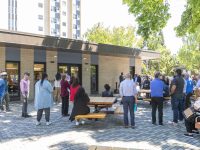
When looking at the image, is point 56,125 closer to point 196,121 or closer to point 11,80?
point 196,121

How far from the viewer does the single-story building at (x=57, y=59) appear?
18438mm

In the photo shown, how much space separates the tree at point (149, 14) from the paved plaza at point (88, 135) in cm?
725

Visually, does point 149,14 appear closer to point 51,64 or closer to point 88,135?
point 51,64

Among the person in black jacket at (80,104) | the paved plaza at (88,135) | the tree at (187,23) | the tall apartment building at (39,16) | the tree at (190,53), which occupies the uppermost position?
the tall apartment building at (39,16)

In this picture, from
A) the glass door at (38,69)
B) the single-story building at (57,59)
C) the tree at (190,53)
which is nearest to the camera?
the single-story building at (57,59)

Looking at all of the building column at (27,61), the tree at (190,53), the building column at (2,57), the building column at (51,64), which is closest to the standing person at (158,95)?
the building column at (2,57)

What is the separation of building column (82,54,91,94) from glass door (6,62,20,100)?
20.7ft

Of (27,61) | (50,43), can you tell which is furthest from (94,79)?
(50,43)

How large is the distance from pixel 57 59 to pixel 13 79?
388 centimetres

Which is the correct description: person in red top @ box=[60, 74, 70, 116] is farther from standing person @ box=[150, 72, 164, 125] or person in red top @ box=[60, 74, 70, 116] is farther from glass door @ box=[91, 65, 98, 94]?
glass door @ box=[91, 65, 98, 94]

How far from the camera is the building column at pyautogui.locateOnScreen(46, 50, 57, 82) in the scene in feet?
71.8

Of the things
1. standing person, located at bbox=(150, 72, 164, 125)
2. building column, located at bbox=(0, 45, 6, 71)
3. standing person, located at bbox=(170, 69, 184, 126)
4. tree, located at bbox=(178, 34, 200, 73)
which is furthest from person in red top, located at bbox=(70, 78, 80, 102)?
tree, located at bbox=(178, 34, 200, 73)

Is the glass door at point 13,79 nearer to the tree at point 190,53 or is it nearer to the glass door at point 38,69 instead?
the glass door at point 38,69

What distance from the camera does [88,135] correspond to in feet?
32.2
